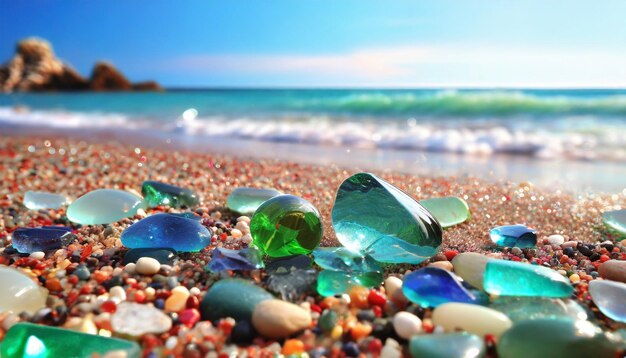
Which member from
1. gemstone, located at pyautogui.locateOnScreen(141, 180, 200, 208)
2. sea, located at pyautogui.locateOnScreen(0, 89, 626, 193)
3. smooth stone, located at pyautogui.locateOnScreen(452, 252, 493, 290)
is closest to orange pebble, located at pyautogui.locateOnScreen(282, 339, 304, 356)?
smooth stone, located at pyautogui.locateOnScreen(452, 252, 493, 290)

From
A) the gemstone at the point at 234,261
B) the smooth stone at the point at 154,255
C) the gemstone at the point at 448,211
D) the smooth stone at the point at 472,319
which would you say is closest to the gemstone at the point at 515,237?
the gemstone at the point at 448,211

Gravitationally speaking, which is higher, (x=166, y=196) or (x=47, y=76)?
(x=47, y=76)

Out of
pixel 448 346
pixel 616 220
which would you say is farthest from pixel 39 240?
pixel 616 220

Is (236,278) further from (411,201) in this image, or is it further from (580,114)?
(580,114)

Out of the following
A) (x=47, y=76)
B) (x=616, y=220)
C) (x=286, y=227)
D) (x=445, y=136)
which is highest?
(x=47, y=76)

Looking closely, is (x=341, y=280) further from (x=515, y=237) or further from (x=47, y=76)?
(x=47, y=76)

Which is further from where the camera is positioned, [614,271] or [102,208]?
[102,208]

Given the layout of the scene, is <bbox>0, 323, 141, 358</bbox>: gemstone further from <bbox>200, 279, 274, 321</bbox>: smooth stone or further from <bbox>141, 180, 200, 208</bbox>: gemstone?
<bbox>141, 180, 200, 208</bbox>: gemstone
